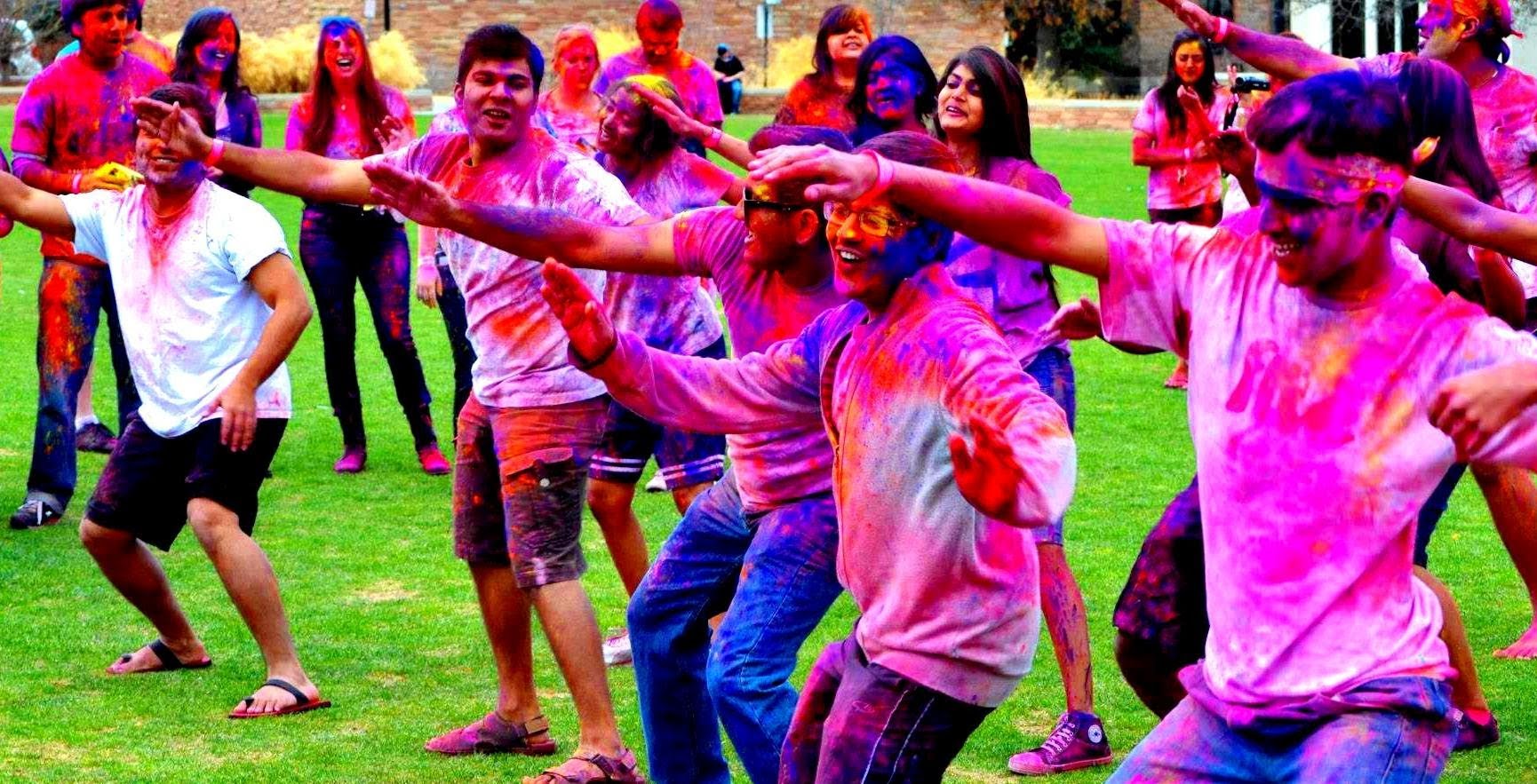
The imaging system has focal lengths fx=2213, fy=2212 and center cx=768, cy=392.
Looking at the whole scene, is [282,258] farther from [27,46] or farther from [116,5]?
[27,46]

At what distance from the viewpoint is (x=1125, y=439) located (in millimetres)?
10992

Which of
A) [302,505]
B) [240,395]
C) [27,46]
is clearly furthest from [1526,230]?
[27,46]

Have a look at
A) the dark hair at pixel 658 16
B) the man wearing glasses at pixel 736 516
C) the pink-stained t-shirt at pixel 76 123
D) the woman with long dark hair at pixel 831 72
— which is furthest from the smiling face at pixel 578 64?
the man wearing glasses at pixel 736 516

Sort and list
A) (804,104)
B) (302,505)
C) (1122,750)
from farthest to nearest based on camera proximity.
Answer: (302,505) < (804,104) < (1122,750)

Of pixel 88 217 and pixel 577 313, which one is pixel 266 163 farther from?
pixel 577 313

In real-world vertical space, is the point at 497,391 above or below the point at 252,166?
below

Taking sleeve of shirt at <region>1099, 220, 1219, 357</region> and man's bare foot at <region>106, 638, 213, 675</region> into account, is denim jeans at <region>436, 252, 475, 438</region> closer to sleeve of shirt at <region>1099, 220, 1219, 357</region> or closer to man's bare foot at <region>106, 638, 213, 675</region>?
man's bare foot at <region>106, 638, 213, 675</region>

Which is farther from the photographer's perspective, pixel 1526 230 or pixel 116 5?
pixel 116 5

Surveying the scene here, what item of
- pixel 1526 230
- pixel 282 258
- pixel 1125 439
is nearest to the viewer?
pixel 1526 230

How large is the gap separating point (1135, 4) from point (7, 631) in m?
47.3

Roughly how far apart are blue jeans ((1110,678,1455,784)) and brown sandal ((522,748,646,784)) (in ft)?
7.56

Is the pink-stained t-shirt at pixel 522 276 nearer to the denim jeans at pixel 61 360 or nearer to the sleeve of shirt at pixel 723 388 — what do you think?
the sleeve of shirt at pixel 723 388

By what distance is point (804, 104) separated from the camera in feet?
29.6

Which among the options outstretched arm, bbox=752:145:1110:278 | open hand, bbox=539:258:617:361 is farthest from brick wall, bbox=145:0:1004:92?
outstretched arm, bbox=752:145:1110:278
